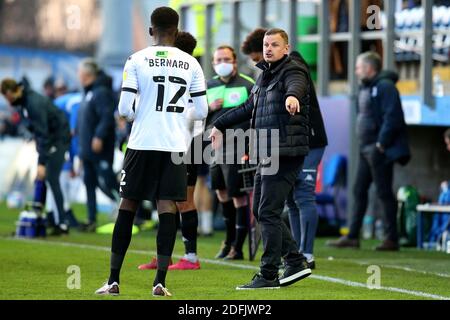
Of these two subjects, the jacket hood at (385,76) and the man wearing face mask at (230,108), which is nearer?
the man wearing face mask at (230,108)

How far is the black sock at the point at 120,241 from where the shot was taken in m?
9.58

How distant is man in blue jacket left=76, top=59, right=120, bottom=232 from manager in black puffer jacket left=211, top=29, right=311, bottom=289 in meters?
7.34

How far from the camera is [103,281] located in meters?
10.8

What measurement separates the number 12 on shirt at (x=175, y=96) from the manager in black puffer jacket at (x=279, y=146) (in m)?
0.77

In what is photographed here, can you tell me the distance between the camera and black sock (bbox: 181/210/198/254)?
1205cm

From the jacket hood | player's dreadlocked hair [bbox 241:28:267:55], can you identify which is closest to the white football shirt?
player's dreadlocked hair [bbox 241:28:267:55]

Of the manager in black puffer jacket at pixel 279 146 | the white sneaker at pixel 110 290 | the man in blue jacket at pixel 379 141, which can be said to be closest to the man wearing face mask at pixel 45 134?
the man in blue jacket at pixel 379 141

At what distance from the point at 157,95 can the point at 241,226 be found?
12.3ft

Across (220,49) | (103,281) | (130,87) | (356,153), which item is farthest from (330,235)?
(130,87)

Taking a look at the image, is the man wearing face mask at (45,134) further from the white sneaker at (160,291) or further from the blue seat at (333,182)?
the white sneaker at (160,291)

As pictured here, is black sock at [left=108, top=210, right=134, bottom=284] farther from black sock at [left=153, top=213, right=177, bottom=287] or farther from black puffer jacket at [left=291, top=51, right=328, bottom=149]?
black puffer jacket at [left=291, top=51, right=328, bottom=149]

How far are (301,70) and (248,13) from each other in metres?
11.2

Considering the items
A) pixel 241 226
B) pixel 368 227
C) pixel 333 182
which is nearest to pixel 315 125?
pixel 241 226

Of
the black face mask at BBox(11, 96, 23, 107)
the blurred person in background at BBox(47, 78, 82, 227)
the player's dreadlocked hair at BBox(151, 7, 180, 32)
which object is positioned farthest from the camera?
the blurred person in background at BBox(47, 78, 82, 227)
